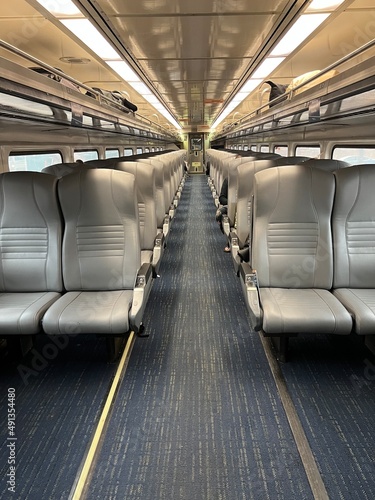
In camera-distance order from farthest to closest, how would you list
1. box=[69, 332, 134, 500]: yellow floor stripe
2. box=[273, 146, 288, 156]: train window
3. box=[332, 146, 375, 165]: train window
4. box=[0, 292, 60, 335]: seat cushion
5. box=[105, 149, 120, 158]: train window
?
box=[105, 149, 120, 158]: train window → box=[273, 146, 288, 156]: train window → box=[332, 146, 375, 165]: train window → box=[0, 292, 60, 335]: seat cushion → box=[69, 332, 134, 500]: yellow floor stripe

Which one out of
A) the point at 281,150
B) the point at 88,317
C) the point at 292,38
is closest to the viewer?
the point at 88,317

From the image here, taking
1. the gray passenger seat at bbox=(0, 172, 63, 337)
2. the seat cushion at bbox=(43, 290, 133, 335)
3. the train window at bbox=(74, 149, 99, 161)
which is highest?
the train window at bbox=(74, 149, 99, 161)

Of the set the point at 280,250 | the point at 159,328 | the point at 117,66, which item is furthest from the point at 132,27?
the point at 159,328

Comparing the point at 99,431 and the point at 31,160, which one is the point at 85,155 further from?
the point at 99,431

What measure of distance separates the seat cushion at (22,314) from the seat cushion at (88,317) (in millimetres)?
71

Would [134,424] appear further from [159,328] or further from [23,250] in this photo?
[23,250]

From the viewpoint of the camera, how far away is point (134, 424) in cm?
229

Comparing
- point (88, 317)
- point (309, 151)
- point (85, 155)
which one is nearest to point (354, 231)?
point (88, 317)

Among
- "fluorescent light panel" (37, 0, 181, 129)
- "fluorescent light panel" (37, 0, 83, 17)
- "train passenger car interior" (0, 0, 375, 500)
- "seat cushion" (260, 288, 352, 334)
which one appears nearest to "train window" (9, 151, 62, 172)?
"train passenger car interior" (0, 0, 375, 500)

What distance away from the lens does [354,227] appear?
2.92 m

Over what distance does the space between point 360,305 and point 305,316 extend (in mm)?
425

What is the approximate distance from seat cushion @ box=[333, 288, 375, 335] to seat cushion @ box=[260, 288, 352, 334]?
5 cm

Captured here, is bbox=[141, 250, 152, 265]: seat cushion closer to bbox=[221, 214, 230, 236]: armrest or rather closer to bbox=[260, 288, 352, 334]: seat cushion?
bbox=[221, 214, 230, 236]: armrest

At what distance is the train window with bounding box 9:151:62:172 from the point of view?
12.3ft
